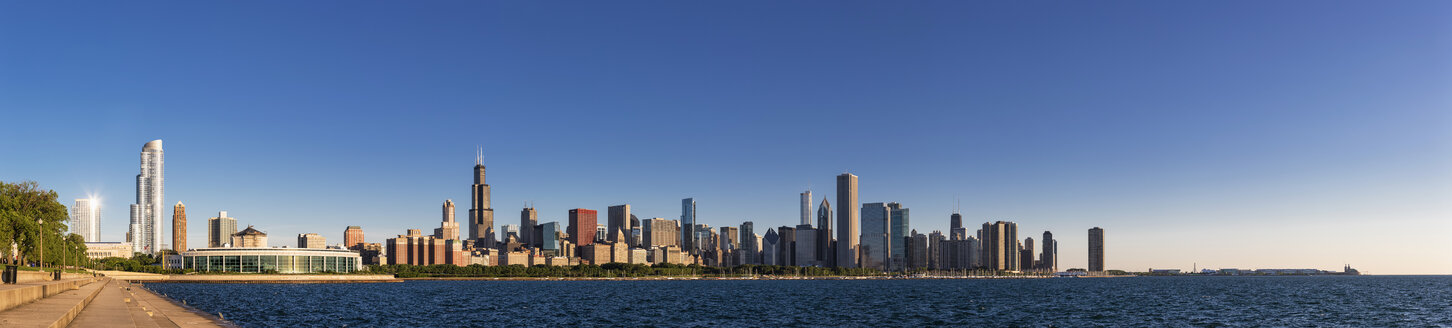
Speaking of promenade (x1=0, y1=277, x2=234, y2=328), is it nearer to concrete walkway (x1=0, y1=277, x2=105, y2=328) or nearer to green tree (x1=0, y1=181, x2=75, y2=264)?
concrete walkway (x1=0, y1=277, x2=105, y2=328)

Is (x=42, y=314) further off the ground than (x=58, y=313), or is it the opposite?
(x=42, y=314)

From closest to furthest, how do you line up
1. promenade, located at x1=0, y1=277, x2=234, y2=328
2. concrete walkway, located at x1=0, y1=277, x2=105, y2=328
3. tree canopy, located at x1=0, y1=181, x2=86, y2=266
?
concrete walkway, located at x1=0, y1=277, x2=105, y2=328 → promenade, located at x1=0, y1=277, x2=234, y2=328 → tree canopy, located at x1=0, y1=181, x2=86, y2=266

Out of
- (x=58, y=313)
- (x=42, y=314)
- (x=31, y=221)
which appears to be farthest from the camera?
(x=31, y=221)

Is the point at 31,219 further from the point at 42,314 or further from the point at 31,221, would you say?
the point at 42,314

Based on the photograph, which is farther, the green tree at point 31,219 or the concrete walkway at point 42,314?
the green tree at point 31,219

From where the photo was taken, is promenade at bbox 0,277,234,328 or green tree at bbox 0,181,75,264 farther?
green tree at bbox 0,181,75,264

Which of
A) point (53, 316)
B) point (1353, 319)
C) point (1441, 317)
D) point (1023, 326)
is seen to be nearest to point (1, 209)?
point (53, 316)

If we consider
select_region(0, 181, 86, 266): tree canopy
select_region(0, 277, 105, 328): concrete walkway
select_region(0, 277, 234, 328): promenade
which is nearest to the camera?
select_region(0, 277, 105, 328): concrete walkway

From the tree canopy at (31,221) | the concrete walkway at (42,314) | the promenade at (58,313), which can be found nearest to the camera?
the concrete walkway at (42,314)

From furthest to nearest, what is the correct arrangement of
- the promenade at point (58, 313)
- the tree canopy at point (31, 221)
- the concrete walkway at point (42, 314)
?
1. the tree canopy at point (31, 221)
2. the promenade at point (58, 313)
3. the concrete walkway at point (42, 314)

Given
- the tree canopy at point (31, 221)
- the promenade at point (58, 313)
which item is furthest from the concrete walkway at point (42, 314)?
the tree canopy at point (31, 221)

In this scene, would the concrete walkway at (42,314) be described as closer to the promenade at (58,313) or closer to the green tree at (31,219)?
the promenade at (58,313)

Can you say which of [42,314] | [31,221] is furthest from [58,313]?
[31,221]

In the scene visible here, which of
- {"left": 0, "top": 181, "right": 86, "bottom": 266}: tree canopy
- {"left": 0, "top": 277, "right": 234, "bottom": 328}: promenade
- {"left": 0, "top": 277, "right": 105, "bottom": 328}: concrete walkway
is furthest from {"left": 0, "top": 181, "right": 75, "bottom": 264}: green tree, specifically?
{"left": 0, "top": 277, "right": 105, "bottom": 328}: concrete walkway
